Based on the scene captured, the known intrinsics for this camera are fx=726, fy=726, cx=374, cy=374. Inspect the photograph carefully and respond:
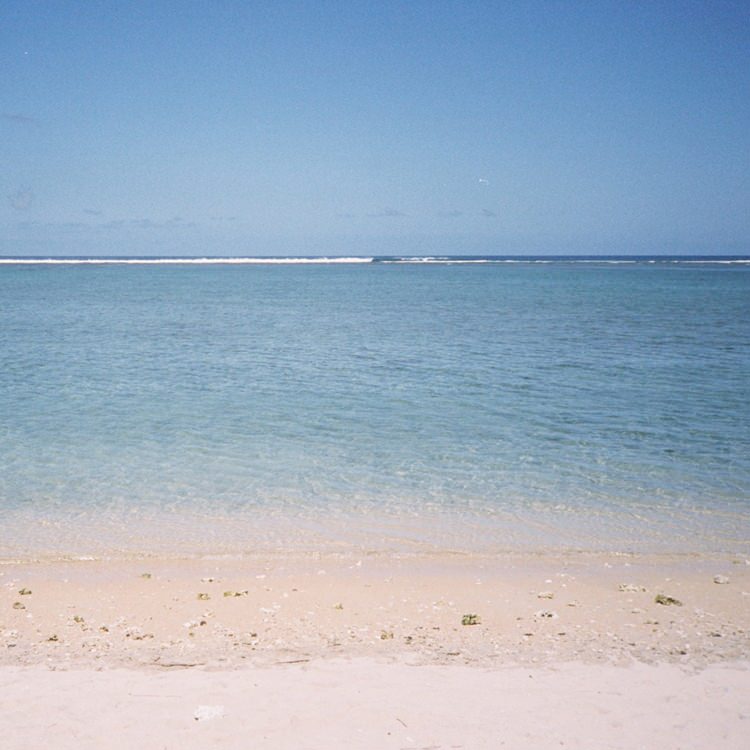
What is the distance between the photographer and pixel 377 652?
539cm

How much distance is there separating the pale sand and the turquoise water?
0.76 m

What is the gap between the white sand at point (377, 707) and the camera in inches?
169

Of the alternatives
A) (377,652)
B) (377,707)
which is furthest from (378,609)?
(377,707)

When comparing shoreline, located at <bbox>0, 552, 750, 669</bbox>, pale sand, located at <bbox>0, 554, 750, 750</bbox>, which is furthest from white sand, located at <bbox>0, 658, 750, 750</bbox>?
shoreline, located at <bbox>0, 552, 750, 669</bbox>

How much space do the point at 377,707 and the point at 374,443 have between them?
7.14m

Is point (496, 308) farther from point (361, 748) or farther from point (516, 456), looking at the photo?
point (361, 748)

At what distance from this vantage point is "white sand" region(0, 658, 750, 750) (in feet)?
14.1

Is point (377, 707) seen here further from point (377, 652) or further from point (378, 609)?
point (378, 609)

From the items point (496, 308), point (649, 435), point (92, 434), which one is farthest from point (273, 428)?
point (496, 308)

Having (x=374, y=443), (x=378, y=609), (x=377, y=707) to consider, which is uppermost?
(x=374, y=443)

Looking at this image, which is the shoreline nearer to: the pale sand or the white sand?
the pale sand

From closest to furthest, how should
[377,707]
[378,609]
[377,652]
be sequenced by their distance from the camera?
[377,707]
[377,652]
[378,609]

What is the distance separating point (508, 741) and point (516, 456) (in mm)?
6819

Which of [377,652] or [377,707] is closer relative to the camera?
[377,707]
